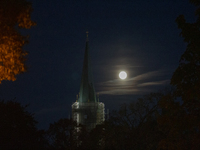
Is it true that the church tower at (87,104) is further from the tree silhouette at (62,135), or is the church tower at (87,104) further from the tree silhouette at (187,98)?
the tree silhouette at (187,98)

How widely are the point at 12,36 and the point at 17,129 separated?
1310cm

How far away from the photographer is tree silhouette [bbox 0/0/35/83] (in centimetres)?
942

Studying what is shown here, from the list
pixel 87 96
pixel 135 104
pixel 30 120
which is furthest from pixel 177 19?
pixel 87 96

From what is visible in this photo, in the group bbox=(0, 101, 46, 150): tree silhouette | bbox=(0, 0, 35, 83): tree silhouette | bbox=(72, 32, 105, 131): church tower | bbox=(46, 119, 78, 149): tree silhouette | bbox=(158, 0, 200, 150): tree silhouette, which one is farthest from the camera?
bbox=(72, 32, 105, 131): church tower

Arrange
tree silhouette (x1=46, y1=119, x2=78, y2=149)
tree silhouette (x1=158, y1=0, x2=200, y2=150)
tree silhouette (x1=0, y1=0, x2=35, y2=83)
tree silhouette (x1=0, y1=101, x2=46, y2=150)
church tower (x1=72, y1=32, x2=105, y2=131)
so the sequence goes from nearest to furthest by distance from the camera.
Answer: tree silhouette (x1=0, y1=0, x2=35, y2=83), tree silhouette (x1=158, y1=0, x2=200, y2=150), tree silhouette (x1=0, y1=101, x2=46, y2=150), tree silhouette (x1=46, y1=119, x2=78, y2=149), church tower (x1=72, y1=32, x2=105, y2=131)

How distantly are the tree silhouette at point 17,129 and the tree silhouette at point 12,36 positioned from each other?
881 cm

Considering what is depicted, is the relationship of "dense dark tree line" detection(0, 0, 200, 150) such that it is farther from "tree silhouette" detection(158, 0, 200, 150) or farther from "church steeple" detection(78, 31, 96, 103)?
"church steeple" detection(78, 31, 96, 103)

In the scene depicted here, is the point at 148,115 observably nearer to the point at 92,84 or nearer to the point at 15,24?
the point at 15,24

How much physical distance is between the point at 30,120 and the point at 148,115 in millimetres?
11628

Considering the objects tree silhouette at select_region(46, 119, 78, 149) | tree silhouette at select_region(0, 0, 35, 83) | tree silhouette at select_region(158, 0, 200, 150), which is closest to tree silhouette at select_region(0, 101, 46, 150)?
tree silhouette at select_region(46, 119, 78, 149)

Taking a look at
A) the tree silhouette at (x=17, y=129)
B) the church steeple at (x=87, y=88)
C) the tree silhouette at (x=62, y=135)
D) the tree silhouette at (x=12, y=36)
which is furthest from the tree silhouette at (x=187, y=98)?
the church steeple at (x=87, y=88)

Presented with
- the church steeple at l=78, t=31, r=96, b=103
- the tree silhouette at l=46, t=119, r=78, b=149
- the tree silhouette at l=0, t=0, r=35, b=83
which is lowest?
the tree silhouette at l=46, t=119, r=78, b=149

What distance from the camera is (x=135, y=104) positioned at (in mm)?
18359

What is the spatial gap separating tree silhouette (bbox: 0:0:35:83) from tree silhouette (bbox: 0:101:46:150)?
8.81 m
